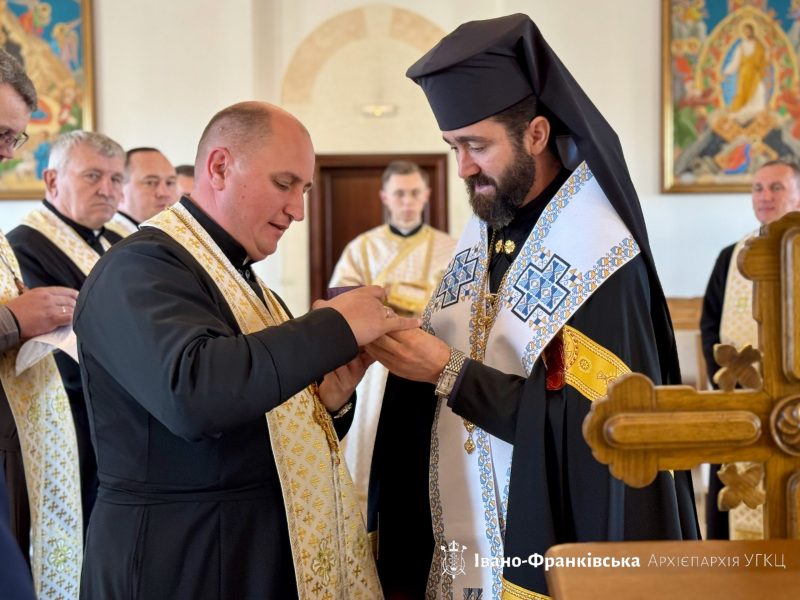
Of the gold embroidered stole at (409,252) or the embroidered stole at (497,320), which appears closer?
the embroidered stole at (497,320)

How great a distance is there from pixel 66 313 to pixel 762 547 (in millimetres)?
2587

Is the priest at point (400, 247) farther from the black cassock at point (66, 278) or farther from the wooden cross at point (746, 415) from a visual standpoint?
the wooden cross at point (746, 415)

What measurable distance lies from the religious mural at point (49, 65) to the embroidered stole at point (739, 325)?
22.5 feet

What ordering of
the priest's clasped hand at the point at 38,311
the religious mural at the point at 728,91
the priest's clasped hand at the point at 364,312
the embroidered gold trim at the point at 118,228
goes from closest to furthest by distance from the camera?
the priest's clasped hand at the point at 364,312 → the priest's clasped hand at the point at 38,311 → the embroidered gold trim at the point at 118,228 → the religious mural at the point at 728,91

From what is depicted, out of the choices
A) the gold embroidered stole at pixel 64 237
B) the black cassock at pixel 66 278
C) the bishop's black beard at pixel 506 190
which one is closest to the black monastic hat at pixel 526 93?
the bishop's black beard at pixel 506 190

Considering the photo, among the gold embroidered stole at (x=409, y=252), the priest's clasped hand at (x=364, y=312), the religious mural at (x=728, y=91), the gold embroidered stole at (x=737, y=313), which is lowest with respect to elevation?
the gold embroidered stole at (x=737, y=313)

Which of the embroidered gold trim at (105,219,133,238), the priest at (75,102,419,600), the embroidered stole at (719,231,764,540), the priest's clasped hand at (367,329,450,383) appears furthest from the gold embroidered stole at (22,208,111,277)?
the embroidered stole at (719,231,764,540)

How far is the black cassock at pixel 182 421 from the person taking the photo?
1.69m

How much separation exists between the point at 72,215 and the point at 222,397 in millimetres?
3129

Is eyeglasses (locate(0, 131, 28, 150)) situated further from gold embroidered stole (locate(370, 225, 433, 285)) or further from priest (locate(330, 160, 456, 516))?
gold embroidered stole (locate(370, 225, 433, 285))

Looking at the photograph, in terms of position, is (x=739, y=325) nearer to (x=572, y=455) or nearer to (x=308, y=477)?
(x=572, y=455)

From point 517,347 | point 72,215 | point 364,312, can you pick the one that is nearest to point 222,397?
point 364,312

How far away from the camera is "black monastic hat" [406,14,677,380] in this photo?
210cm

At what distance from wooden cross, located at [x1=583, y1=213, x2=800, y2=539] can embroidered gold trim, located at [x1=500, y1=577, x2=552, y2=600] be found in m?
0.94
